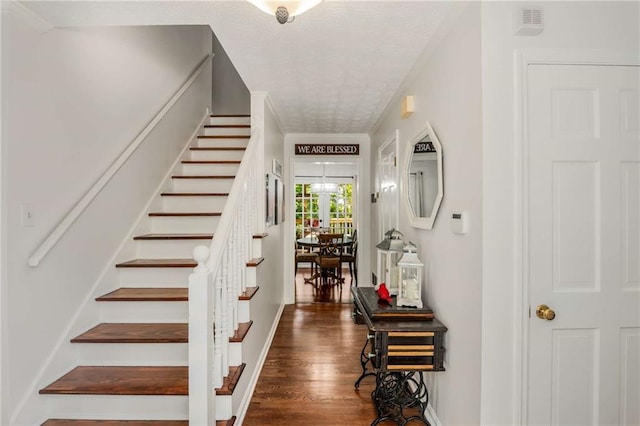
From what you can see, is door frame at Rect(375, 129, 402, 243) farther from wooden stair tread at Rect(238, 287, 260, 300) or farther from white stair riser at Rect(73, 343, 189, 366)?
white stair riser at Rect(73, 343, 189, 366)

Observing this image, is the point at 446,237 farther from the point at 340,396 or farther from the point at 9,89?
the point at 9,89

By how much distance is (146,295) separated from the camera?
7.41 feet

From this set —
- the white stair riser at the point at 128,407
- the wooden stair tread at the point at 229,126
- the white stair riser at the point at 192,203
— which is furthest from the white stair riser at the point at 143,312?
the wooden stair tread at the point at 229,126

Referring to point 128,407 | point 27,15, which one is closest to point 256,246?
point 128,407

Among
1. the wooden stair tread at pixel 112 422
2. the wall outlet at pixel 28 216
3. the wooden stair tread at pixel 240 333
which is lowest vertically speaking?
the wooden stair tread at pixel 112 422

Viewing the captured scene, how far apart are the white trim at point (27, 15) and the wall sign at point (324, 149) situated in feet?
10.3

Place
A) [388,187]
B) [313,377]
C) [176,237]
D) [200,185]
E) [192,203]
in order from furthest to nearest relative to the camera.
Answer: [388,187] < [200,185] < [192,203] < [176,237] < [313,377]

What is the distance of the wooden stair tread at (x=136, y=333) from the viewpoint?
6.39ft

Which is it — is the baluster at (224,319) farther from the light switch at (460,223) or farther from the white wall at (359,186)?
the white wall at (359,186)

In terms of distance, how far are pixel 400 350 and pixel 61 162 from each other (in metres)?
2.29

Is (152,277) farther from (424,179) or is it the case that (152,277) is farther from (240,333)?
(424,179)

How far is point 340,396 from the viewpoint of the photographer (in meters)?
2.31

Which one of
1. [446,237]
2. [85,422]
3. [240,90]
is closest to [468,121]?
[446,237]

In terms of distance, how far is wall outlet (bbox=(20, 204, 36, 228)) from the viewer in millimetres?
1627
